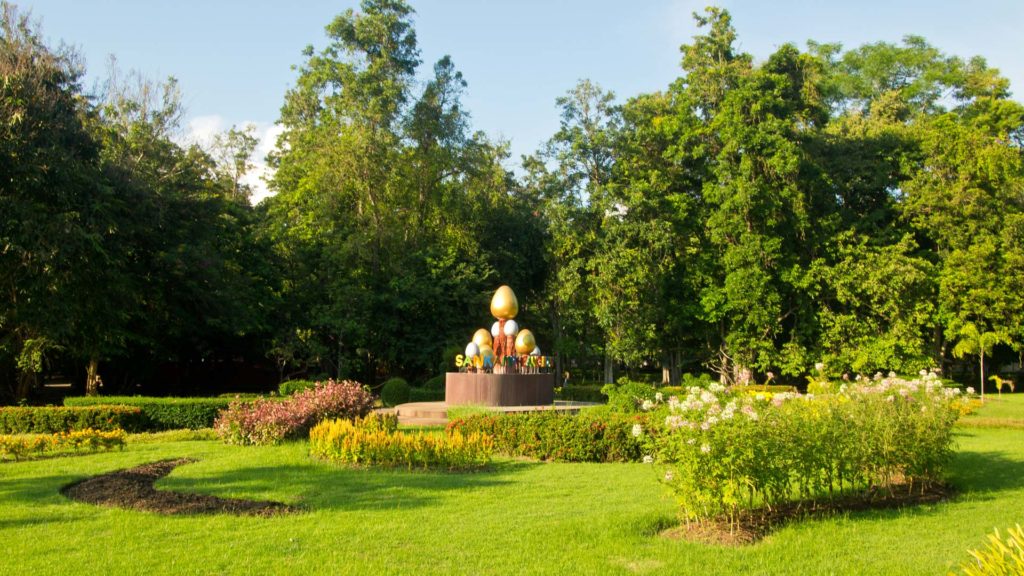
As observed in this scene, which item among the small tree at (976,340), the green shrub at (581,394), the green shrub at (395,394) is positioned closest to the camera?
the green shrub at (395,394)

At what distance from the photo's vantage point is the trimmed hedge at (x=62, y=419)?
1541 cm

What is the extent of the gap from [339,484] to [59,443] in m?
6.73

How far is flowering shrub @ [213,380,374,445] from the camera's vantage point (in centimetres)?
1304

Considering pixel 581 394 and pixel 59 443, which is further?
pixel 581 394

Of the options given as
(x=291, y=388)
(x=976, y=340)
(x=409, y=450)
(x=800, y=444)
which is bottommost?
(x=409, y=450)

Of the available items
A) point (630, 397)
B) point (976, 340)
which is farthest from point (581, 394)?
point (976, 340)

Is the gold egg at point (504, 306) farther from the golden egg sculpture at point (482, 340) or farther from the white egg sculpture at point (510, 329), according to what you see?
the golden egg sculpture at point (482, 340)

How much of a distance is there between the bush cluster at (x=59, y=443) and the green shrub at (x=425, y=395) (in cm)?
1051

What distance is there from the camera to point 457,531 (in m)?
6.75

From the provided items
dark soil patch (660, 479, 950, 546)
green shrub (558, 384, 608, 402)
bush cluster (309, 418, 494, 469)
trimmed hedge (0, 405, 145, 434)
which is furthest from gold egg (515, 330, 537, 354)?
dark soil patch (660, 479, 950, 546)

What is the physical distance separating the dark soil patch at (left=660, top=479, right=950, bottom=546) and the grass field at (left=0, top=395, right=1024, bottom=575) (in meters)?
0.18

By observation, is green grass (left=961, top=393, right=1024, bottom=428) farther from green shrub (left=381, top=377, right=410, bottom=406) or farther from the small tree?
green shrub (left=381, top=377, right=410, bottom=406)

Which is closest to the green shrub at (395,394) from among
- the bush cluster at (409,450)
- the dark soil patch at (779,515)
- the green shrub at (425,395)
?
the green shrub at (425,395)

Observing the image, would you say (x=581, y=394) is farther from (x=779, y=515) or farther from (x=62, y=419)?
(x=779, y=515)
